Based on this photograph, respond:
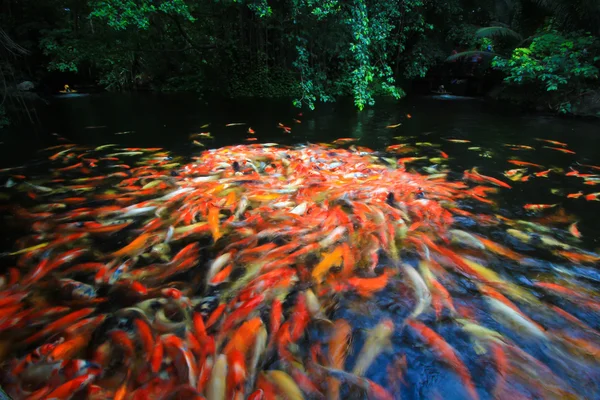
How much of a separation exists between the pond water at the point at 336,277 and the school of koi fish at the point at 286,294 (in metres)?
0.01

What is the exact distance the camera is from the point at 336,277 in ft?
9.14

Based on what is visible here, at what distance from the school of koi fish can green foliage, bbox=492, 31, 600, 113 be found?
320 inches

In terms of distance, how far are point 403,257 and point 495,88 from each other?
50.1 ft

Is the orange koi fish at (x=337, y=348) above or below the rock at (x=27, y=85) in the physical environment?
below

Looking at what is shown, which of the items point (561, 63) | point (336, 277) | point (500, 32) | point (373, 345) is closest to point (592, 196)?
point (336, 277)

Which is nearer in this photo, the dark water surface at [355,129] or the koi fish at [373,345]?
the koi fish at [373,345]

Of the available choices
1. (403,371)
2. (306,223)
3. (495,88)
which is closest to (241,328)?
(403,371)

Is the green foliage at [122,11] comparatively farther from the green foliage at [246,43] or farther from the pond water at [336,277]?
the green foliage at [246,43]

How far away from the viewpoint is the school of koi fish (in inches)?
78.3

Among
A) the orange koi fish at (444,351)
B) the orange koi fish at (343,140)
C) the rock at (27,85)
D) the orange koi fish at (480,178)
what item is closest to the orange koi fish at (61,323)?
the orange koi fish at (444,351)

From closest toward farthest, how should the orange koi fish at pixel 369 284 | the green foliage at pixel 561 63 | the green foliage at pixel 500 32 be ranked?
the orange koi fish at pixel 369 284 < the green foliage at pixel 561 63 < the green foliage at pixel 500 32

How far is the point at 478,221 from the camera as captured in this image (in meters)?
3.62

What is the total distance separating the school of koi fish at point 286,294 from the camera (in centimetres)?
199

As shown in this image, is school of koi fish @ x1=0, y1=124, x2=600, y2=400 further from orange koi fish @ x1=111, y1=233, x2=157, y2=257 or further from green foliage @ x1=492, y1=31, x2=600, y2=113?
green foliage @ x1=492, y1=31, x2=600, y2=113
